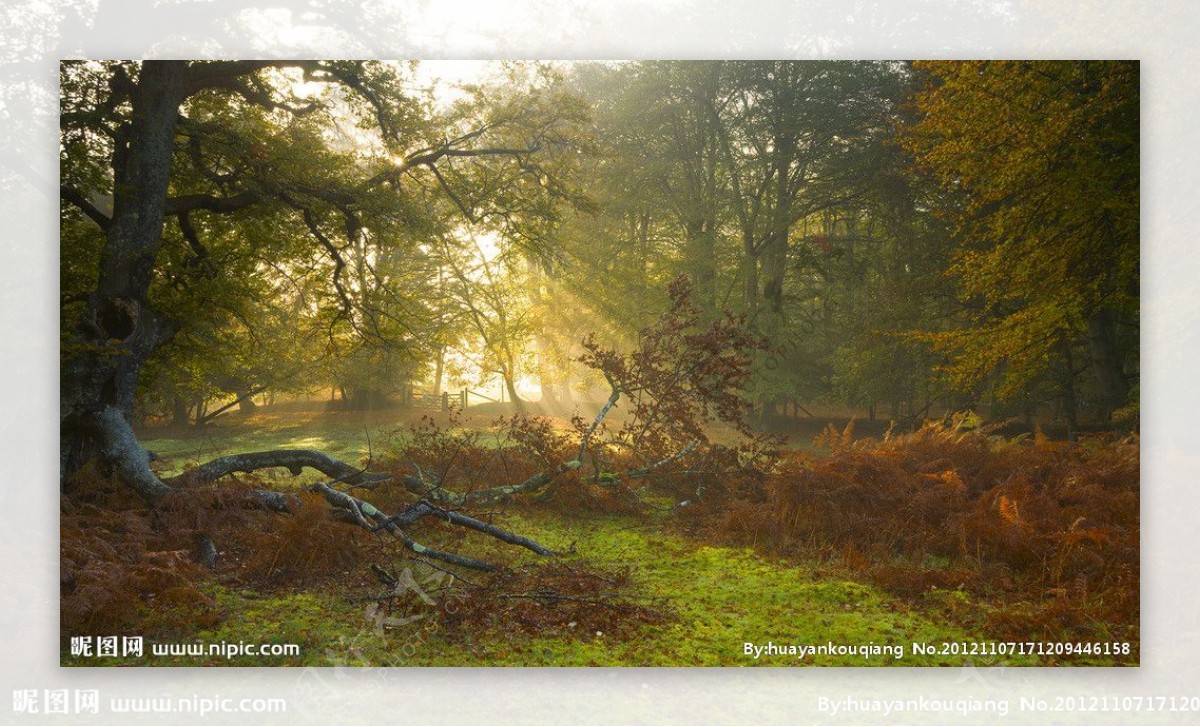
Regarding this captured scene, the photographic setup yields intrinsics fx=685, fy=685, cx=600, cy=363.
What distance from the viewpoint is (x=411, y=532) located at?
611cm

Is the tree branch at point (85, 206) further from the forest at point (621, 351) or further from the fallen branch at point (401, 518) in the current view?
the fallen branch at point (401, 518)

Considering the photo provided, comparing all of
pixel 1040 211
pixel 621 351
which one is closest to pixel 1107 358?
pixel 1040 211

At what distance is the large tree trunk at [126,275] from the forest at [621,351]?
0.03 m

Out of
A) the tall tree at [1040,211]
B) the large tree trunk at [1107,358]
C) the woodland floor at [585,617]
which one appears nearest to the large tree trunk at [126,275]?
the woodland floor at [585,617]

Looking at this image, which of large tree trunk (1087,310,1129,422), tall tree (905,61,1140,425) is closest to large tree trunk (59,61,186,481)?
tall tree (905,61,1140,425)

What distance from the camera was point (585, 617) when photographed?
4.71 m

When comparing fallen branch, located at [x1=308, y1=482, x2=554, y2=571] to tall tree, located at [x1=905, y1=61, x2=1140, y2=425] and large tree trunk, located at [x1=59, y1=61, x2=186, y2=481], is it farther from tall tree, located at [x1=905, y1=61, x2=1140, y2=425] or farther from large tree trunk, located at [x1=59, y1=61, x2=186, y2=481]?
tall tree, located at [x1=905, y1=61, x2=1140, y2=425]

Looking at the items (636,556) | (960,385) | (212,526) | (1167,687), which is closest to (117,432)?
(212,526)

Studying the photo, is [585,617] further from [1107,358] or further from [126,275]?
[126,275]

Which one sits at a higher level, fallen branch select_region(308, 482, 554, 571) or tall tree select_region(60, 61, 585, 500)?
tall tree select_region(60, 61, 585, 500)

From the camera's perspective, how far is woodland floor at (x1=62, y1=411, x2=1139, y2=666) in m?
4.54

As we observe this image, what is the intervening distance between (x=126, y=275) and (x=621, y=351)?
15.3 feet

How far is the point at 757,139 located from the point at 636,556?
12.9 ft

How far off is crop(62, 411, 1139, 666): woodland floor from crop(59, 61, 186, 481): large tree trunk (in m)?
2.02
